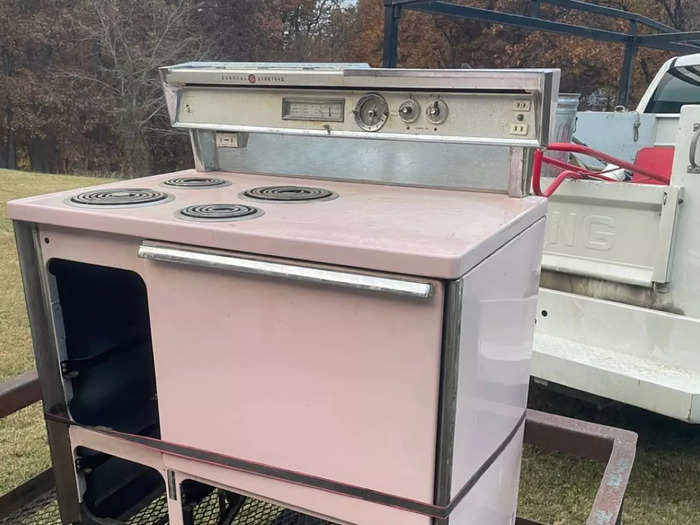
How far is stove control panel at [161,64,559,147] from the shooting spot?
165 cm

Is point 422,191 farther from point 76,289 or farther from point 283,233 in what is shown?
point 76,289

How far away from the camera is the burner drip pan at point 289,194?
1.73 m

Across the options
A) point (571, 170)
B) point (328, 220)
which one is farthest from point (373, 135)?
point (571, 170)

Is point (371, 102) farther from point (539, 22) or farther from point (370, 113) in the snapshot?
point (539, 22)

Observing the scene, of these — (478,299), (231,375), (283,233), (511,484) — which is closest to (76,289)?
(231,375)

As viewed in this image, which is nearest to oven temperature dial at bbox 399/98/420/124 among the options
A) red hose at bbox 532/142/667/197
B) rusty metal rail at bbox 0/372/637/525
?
rusty metal rail at bbox 0/372/637/525

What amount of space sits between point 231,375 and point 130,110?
13790mm

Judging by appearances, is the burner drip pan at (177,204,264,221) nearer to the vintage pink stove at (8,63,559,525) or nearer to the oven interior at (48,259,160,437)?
the vintage pink stove at (8,63,559,525)

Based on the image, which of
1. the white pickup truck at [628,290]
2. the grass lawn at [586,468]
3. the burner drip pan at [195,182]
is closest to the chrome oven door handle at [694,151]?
the white pickup truck at [628,290]

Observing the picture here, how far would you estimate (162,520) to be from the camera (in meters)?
2.19

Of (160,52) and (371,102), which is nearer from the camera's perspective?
(371,102)

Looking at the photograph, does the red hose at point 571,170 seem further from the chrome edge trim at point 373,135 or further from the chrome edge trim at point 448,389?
the chrome edge trim at point 448,389

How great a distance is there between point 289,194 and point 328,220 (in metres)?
0.36

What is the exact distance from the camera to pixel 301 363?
139cm
